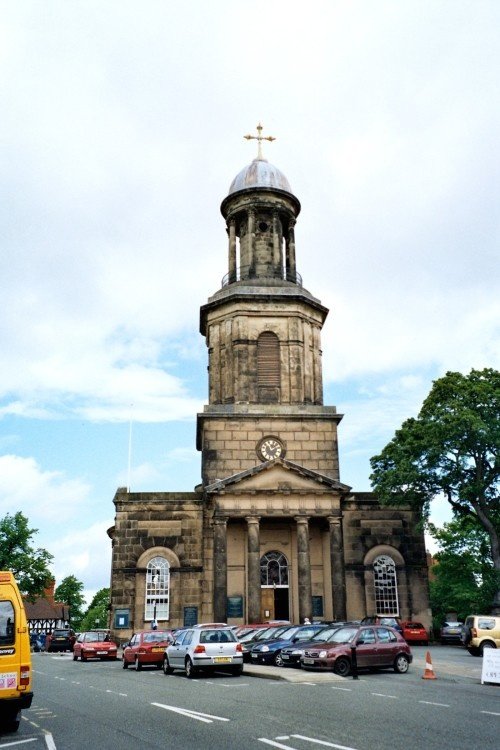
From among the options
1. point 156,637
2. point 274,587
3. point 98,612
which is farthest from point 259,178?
point 98,612

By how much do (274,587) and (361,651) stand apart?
17.3 meters

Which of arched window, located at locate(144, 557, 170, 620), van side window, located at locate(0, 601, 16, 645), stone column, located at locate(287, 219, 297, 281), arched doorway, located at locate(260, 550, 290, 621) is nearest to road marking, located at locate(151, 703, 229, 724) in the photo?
van side window, located at locate(0, 601, 16, 645)

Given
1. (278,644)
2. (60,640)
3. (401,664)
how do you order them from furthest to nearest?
1. (60,640)
2. (278,644)
3. (401,664)

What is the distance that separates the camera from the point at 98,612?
126m

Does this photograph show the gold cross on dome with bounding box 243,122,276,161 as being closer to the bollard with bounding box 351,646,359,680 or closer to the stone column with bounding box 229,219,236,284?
the stone column with bounding box 229,219,236,284

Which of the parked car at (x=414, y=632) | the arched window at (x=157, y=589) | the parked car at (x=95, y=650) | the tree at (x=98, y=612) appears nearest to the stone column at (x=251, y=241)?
the arched window at (x=157, y=589)

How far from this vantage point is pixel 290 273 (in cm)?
4572

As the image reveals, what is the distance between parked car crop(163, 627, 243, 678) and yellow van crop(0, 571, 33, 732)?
8.62m

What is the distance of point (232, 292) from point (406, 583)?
19.4 meters

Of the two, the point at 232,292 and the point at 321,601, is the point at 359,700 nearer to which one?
the point at 321,601

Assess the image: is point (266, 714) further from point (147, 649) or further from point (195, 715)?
point (147, 649)

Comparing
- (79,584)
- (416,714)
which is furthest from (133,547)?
(79,584)

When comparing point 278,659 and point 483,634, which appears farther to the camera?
point 483,634

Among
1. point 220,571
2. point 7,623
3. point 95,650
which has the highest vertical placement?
point 220,571
